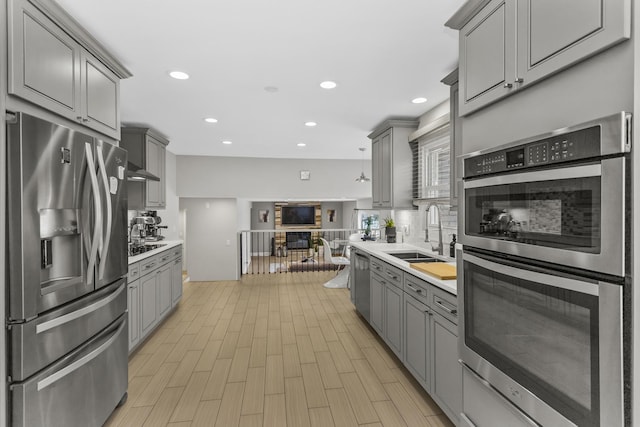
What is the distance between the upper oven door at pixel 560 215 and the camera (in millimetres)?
907

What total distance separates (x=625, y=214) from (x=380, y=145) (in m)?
3.69

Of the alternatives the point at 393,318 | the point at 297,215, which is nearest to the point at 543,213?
the point at 393,318

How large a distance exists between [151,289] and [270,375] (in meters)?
1.75

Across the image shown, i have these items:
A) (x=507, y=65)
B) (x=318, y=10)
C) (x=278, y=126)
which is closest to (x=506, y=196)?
(x=507, y=65)

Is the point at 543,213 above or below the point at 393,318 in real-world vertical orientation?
above

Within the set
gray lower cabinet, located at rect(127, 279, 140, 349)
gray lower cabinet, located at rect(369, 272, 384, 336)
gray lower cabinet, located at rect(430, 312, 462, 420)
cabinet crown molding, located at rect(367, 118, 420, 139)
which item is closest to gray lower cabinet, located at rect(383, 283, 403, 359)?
gray lower cabinet, located at rect(369, 272, 384, 336)

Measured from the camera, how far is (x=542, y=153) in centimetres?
113

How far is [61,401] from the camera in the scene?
1.66 meters

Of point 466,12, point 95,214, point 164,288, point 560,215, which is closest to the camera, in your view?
point 560,215

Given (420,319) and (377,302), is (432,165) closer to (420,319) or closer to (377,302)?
(377,302)

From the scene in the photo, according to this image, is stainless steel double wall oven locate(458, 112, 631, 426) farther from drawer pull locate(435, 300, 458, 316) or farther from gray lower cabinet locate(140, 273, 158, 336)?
gray lower cabinet locate(140, 273, 158, 336)

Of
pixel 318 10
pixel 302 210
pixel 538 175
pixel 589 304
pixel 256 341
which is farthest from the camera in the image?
pixel 302 210

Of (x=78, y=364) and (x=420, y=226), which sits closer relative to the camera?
(x=78, y=364)

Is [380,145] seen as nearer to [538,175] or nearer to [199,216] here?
[538,175]
